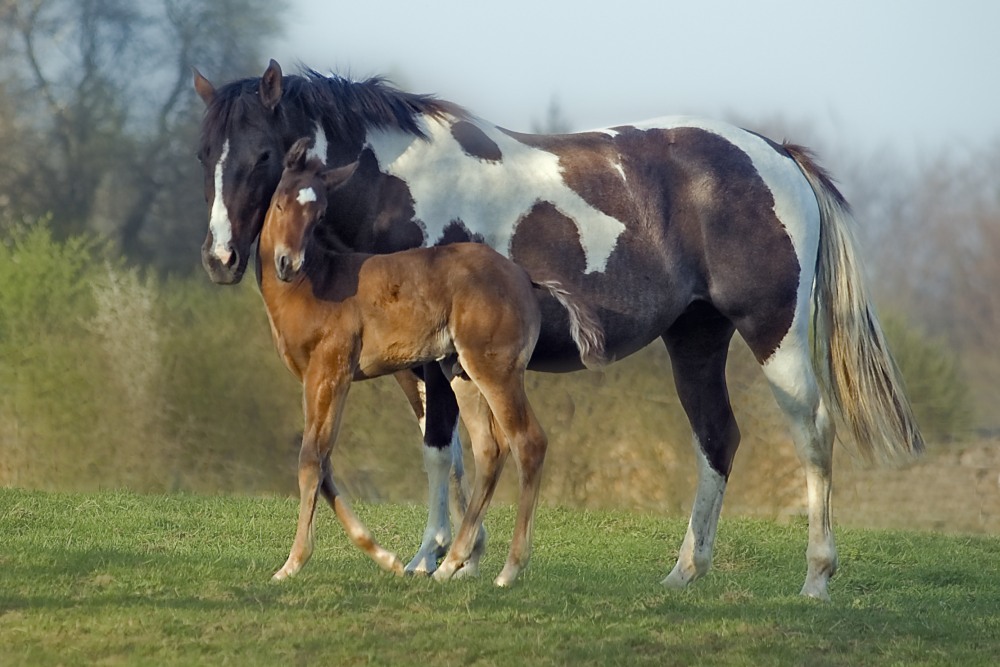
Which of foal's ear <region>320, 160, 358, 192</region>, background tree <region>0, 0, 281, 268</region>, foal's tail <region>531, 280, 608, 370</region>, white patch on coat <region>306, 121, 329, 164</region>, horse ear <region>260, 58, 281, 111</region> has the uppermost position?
horse ear <region>260, 58, 281, 111</region>

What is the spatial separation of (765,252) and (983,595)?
248 cm

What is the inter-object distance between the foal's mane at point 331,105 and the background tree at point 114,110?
20.4 metres

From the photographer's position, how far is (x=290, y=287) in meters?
6.59

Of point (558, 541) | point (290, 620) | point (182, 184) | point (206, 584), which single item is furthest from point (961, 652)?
point (182, 184)

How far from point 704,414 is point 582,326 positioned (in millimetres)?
1785

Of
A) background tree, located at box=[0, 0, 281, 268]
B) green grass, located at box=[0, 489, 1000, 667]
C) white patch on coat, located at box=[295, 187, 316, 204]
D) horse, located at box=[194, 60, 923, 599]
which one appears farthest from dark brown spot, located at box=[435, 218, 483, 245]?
background tree, located at box=[0, 0, 281, 268]

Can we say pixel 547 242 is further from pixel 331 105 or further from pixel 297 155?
pixel 297 155

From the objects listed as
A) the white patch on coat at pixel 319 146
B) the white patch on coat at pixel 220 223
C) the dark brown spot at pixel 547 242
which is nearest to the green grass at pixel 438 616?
the white patch on coat at pixel 220 223

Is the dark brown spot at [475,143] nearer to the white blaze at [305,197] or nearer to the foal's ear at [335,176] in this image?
the foal's ear at [335,176]

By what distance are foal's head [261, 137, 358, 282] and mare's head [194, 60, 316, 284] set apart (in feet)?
0.66

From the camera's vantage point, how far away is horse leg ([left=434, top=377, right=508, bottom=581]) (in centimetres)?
658

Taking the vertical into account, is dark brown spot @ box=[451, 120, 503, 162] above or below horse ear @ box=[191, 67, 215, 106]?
below

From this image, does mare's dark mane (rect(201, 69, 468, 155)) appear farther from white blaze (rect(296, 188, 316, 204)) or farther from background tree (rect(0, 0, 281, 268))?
background tree (rect(0, 0, 281, 268))

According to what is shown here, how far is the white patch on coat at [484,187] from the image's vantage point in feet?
24.3
